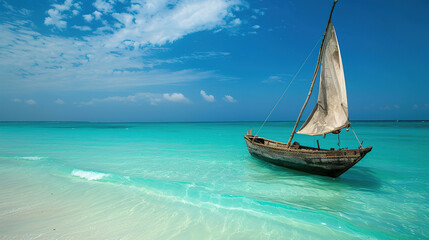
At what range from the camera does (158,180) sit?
10016 millimetres

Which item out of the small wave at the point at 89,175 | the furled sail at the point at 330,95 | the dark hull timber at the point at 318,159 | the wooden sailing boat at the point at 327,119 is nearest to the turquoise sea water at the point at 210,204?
the small wave at the point at 89,175

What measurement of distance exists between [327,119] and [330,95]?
1233 millimetres

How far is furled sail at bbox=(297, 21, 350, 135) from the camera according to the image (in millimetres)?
9953

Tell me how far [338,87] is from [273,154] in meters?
4.83

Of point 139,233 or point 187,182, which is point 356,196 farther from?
point 139,233

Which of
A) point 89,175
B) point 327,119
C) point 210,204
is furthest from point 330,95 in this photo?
point 89,175

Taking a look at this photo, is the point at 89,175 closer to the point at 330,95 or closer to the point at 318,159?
the point at 318,159

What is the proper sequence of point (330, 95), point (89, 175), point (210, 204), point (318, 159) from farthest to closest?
point (330, 95) → point (89, 175) → point (318, 159) → point (210, 204)

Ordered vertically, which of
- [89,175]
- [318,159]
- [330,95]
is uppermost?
[330,95]

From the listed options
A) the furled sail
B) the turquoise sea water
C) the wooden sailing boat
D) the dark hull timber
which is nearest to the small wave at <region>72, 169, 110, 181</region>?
the turquoise sea water

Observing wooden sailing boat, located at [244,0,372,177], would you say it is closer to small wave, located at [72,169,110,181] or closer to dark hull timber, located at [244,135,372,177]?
dark hull timber, located at [244,135,372,177]

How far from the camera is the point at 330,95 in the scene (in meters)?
10.5

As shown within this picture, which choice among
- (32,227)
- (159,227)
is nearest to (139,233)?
(159,227)

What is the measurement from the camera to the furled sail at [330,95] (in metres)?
9.95
